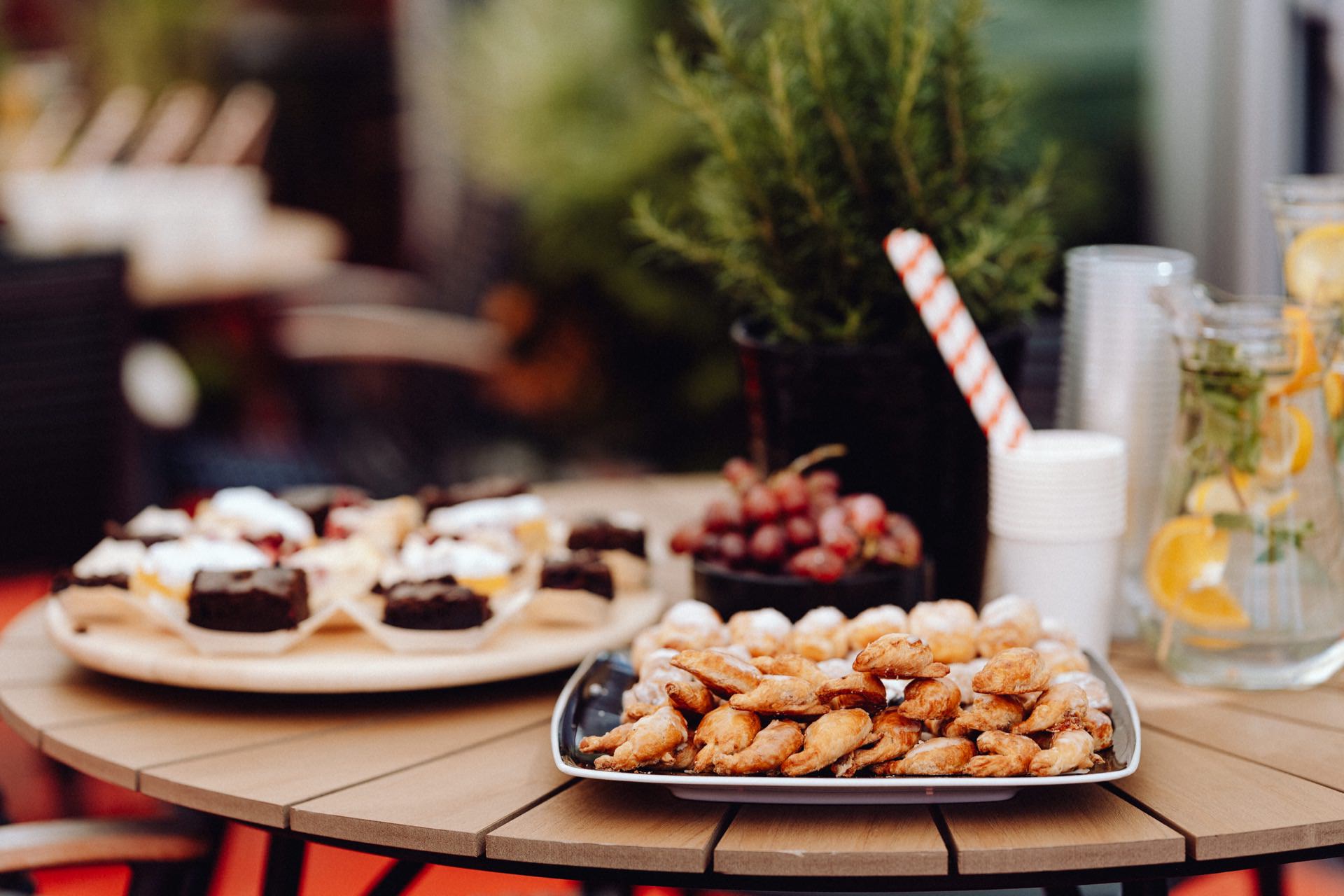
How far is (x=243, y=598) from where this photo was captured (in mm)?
1162

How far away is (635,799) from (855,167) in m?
0.67

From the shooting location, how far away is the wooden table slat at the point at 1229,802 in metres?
0.86

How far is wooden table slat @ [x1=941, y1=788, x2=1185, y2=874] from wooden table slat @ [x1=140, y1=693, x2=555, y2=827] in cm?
39

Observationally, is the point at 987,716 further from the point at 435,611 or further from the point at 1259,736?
the point at 435,611

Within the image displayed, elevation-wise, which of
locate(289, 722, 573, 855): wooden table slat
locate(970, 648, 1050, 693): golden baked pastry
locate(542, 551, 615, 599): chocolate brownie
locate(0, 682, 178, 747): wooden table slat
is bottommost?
locate(289, 722, 573, 855): wooden table slat

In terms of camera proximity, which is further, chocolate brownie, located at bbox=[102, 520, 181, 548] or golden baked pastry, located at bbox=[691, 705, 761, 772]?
chocolate brownie, located at bbox=[102, 520, 181, 548]

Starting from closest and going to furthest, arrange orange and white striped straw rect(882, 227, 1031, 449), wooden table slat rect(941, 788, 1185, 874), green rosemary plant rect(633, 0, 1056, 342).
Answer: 1. wooden table slat rect(941, 788, 1185, 874)
2. orange and white striped straw rect(882, 227, 1031, 449)
3. green rosemary plant rect(633, 0, 1056, 342)

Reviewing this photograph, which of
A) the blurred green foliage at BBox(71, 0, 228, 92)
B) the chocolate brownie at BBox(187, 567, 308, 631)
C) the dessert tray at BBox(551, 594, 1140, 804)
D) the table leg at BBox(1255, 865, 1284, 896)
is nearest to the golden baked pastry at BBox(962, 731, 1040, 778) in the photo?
the dessert tray at BBox(551, 594, 1140, 804)

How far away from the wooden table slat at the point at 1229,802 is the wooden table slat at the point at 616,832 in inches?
11.3

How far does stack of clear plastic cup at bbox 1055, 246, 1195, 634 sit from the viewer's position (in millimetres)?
1261

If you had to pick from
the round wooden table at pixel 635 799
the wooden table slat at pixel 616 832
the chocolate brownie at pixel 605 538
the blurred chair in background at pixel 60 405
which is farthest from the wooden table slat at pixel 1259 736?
the blurred chair in background at pixel 60 405

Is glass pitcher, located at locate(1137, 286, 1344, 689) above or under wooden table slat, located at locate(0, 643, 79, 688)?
above

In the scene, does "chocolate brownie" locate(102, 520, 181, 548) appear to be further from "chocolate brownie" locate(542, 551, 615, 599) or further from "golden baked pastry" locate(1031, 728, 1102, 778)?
"golden baked pastry" locate(1031, 728, 1102, 778)

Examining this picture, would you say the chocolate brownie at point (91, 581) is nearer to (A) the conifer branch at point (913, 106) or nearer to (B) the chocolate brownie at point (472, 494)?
(B) the chocolate brownie at point (472, 494)
